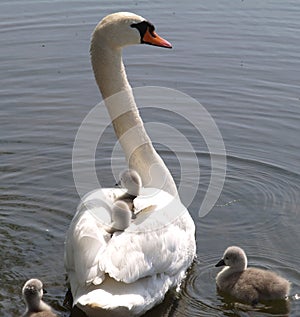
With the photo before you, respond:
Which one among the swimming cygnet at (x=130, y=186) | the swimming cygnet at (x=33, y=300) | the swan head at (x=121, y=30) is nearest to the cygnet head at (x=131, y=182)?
the swimming cygnet at (x=130, y=186)

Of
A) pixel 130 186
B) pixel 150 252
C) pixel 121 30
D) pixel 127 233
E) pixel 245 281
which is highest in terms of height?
pixel 121 30

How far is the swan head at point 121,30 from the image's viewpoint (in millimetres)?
7539

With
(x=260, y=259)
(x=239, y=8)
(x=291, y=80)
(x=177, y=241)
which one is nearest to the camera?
(x=177, y=241)

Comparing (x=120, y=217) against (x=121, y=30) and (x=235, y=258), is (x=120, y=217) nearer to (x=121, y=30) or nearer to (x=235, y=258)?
(x=235, y=258)

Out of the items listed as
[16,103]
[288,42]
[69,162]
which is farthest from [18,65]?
[288,42]

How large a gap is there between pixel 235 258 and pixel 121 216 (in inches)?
53.0

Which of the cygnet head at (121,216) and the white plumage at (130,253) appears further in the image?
the cygnet head at (121,216)

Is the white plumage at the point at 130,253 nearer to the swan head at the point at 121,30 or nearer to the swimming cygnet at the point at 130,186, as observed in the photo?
the swimming cygnet at the point at 130,186

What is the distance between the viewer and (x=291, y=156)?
9477mm

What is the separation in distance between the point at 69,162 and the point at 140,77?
11.0ft

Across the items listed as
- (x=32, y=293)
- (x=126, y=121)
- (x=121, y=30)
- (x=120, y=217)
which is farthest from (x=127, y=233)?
(x=121, y=30)

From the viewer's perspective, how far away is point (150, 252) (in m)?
6.25

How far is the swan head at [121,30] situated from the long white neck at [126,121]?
70mm

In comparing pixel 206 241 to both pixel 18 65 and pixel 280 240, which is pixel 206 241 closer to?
pixel 280 240
